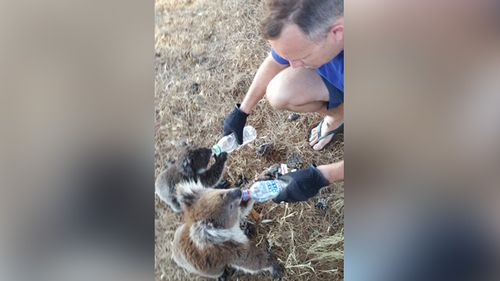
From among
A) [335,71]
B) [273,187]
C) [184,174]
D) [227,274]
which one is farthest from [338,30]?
[227,274]

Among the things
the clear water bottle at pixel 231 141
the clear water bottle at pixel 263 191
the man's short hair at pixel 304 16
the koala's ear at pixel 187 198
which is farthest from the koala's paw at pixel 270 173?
the man's short hair at pixel 304 16

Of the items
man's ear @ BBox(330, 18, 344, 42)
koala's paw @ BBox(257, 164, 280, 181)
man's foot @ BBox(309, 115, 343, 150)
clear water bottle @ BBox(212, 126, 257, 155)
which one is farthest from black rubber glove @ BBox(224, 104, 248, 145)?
man's ear @ BBox(330, 18, 344, 42)

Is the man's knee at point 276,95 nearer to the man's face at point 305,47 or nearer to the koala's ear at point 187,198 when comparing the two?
the man's face at point 305,47

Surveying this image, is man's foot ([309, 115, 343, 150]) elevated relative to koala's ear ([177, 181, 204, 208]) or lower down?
elevated

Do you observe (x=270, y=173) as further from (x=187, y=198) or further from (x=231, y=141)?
(x=187, y=198)

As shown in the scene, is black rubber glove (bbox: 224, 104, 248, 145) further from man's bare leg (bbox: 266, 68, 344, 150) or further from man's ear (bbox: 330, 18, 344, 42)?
man's ear (bbox: 330, 18, 344, 42)

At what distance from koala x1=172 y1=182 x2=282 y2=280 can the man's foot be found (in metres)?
0.29

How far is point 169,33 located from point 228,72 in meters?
0.24

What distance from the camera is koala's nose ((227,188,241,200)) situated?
1.44 meters

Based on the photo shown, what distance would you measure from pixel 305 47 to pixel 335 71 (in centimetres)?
12
